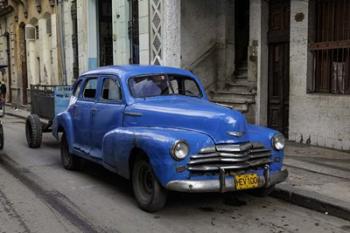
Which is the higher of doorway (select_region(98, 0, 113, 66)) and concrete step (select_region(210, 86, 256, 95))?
doorway (select_region(98, 0, 113, 66))

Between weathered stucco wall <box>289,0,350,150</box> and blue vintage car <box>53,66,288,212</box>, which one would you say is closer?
blue vintage car <box>53,66,288,212</box>

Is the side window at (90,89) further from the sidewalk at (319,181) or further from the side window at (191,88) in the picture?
the sidewalk at (319,181)

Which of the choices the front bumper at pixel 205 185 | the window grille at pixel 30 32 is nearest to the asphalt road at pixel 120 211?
the front bumper at pixel 205 185

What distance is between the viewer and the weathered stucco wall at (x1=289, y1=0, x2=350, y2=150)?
10.4m

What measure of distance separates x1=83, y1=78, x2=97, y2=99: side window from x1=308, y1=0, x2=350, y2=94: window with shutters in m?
5.24

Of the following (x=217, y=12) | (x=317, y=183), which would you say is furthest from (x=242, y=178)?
(x=217, y=12)

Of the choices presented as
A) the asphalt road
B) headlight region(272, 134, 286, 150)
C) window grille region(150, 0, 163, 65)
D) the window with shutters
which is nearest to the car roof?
the asphalt road

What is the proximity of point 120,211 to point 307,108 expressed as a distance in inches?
243

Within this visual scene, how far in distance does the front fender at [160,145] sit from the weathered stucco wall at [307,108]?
533cm

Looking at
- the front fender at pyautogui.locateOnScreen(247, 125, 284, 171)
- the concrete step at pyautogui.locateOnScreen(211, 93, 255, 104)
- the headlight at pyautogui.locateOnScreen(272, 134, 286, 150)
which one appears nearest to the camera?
the front fender at pyautogui.locateOnScreen(247, 125, 284, 171)

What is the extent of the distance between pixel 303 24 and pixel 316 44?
0.57 m

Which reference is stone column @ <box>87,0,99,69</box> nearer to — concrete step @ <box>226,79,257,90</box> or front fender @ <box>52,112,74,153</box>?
concrete step @ <box>226,79,257,90</box>

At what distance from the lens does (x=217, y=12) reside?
50.6ft

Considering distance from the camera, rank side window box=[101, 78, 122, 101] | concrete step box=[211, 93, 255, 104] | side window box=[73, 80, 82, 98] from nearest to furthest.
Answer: side window box=[101, 78, 122, 101], side window box=[73, 80, 82, 98], concrete step box=[211, 93, 255, 104]
